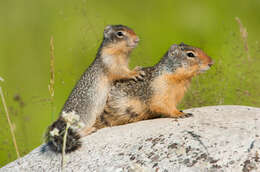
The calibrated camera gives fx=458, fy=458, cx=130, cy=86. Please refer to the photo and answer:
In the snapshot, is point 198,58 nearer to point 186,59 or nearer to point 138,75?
point 186,59

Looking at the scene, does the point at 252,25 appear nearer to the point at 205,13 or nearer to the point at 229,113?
the point at 205,13

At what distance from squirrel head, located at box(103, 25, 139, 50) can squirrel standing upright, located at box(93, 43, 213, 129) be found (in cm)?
46

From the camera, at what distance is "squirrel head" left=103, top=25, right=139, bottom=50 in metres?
6.53

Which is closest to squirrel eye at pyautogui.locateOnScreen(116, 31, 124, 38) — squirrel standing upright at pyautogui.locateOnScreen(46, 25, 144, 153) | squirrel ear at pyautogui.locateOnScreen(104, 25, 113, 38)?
squirrel standing upright at pyautogui.locateOnScreen(46, 25, 144, 153)

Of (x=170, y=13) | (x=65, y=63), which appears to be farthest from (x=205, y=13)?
(x=65, y=63)

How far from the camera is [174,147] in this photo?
462cm

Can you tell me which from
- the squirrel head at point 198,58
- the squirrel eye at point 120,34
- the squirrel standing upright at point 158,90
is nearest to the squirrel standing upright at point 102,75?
the squirrel eye at point 120,34

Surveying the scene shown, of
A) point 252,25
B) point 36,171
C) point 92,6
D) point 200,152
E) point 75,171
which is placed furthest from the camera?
point 92,6

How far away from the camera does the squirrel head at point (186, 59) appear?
598 cm

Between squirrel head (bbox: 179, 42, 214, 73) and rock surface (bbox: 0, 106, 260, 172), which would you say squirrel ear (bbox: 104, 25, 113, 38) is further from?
rock surface (bbox: 0, 106, 260, 172)

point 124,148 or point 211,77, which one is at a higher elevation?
point 211,77

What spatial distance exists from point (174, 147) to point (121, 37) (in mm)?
2437

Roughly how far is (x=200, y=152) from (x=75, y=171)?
1.41 meters

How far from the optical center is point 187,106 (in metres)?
6.95
